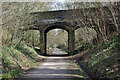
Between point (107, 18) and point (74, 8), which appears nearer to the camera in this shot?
point (107, 18)

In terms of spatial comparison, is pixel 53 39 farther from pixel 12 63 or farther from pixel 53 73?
pixel 53 73

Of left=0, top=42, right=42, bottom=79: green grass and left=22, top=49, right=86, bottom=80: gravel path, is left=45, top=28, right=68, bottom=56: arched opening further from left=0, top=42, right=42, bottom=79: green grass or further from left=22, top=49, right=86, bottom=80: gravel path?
left=22, top=49, right=86, bottom=80: gravel path

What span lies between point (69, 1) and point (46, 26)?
20.0 feet

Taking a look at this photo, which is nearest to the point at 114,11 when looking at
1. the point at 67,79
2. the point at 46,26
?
the point at 67,79

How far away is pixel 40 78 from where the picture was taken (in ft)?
26.0

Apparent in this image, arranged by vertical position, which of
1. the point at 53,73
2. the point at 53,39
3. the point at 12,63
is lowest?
the point at 53,73

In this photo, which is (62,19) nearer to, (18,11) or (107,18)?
(107,18)

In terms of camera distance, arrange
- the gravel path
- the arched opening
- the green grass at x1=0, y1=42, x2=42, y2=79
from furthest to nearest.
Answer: the arched opening, the green grass at x1=0, y1=42, x2=42, y2=79, the gravel path

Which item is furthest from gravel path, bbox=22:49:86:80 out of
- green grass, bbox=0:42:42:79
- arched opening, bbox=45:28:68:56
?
arched opening, bbox=45:28:68:56

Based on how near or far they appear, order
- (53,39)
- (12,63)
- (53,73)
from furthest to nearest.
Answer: (53,39)
(12,63)
(53,73)

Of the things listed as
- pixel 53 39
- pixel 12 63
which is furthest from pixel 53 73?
pixel 53 39

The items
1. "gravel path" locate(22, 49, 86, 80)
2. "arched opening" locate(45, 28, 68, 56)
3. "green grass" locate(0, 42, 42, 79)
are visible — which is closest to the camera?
"gravel path" locate(22, 49, 86, 80)

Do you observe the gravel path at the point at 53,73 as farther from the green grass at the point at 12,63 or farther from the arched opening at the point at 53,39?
the arched opening at the point at 53,39

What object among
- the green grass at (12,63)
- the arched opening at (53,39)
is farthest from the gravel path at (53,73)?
the arched opening at (53,39)
